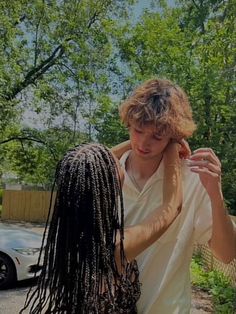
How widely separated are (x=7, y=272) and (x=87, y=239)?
18.5ft

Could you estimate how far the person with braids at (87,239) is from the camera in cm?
83

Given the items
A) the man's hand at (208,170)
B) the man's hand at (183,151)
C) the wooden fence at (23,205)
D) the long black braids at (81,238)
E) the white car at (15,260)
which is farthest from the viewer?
the wooden fence at (23,205)

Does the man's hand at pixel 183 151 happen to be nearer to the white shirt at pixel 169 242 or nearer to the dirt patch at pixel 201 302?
the white shirt at pixel 169 242

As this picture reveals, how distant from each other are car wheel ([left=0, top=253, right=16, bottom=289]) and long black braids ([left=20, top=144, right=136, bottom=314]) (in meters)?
5.44

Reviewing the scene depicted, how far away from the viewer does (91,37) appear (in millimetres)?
16734

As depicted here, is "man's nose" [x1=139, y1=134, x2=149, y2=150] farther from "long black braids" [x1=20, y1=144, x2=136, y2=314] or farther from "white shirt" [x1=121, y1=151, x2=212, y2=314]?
"long black braids" [x1=20, y1=144, x2=136, y2=314]

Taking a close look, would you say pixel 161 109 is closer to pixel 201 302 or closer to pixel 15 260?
pixel 201 302

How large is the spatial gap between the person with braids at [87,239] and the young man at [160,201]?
16 cm

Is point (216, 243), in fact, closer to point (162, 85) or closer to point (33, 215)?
point (162, 85)

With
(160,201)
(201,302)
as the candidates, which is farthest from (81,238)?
(201,302)

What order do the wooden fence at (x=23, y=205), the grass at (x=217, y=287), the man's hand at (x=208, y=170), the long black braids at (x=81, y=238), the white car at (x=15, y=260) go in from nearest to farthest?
the long black braids at (x=81, y=238)
the man's hand at (x=208, y=170)
the grass at (x=217, y=287)
the white car at (x=15, y=260)
the wooden fence at (x=23, y=205)

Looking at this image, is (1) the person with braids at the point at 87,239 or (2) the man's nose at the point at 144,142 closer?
(1) the person with braids at the point at 87,239

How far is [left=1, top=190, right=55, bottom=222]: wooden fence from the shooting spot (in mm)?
19234

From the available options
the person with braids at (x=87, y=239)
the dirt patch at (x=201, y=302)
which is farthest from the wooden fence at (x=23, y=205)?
the person with braids at (x=87, y=239)
